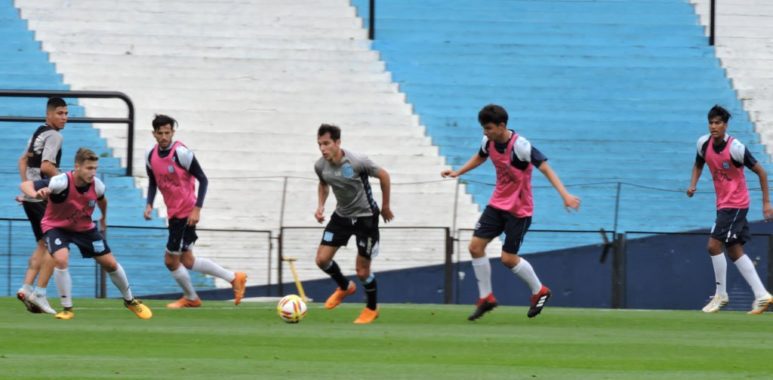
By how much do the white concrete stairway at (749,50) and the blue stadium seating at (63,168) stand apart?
32.7 ft

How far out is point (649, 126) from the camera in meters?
23.4

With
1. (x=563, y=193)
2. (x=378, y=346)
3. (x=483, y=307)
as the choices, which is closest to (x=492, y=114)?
(x=563, y=193)

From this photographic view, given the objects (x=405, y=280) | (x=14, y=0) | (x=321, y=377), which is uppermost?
(x=14, y=0)

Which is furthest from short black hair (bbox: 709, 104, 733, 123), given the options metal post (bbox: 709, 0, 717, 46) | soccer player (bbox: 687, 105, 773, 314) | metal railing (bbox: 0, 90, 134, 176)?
metal post (bbox: 709, 0, 717, 46)

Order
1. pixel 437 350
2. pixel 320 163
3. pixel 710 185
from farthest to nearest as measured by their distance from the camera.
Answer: pixel 710 185 < pixel 320 163 < pixel 437 350

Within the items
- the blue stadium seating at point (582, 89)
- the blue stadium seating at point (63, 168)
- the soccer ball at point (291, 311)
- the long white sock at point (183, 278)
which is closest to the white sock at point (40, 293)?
the long white sock at point (183, 278)

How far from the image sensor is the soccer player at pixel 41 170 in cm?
1309

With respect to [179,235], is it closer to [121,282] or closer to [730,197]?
[121,282]

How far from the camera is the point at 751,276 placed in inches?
624

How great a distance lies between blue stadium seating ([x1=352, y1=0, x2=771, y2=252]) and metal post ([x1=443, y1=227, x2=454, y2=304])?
6.75 feet

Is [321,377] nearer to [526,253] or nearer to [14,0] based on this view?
[526,253]

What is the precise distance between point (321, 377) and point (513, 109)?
1580 cm

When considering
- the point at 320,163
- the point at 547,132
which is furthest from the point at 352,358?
the point at 547,132

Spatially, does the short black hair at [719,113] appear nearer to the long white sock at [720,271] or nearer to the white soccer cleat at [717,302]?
the long white sock at [720,271]
